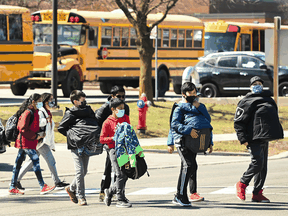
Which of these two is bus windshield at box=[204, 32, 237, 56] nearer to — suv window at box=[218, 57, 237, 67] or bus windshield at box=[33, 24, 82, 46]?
suv window at box=[218, 57, 237, 67]

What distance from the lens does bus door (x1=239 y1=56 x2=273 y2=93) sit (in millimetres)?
22266

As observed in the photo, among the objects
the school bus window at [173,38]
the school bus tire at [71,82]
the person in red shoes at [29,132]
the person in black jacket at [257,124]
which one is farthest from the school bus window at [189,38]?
the person in black jacket at [257,124]

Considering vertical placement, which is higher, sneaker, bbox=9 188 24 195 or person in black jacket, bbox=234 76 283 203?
person in black jacket, bbox=234 76 283 203

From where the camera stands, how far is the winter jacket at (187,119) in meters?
7.85

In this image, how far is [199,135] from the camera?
785 cm

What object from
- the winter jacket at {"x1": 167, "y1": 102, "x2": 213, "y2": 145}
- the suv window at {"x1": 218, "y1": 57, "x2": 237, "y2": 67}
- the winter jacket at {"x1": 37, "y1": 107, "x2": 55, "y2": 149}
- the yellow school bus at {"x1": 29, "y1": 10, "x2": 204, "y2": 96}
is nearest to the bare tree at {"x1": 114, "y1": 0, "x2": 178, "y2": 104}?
the suv window at {"x1": 218, "y1": 57, "x2": 237, "y2": 67}

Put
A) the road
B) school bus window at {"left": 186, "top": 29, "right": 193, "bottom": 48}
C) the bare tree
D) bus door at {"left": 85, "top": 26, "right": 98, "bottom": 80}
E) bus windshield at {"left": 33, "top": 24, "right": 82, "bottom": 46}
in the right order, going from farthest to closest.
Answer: school bus window at {"left": 186, "top": 29, "right": 193, "bottom": 48}
bus door at {"left": 85, "top": 26, "right": 98, "bottom": 80}
bus windshield at {"left": 33, "top": 24, "right": 82, "bottom": 46}
the bare tree
the road

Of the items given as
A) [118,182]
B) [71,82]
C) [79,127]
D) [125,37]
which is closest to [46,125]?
[79,127]

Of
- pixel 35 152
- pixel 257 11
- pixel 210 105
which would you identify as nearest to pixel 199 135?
pixel 35 152

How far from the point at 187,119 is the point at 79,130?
4.54 ft

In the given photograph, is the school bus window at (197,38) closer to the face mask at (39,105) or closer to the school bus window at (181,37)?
the school bus window at (181,37)

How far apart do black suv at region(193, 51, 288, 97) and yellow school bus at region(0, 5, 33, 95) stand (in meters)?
6.18

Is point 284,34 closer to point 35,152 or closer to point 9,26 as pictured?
point 35,152

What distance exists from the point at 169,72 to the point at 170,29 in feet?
6.18
